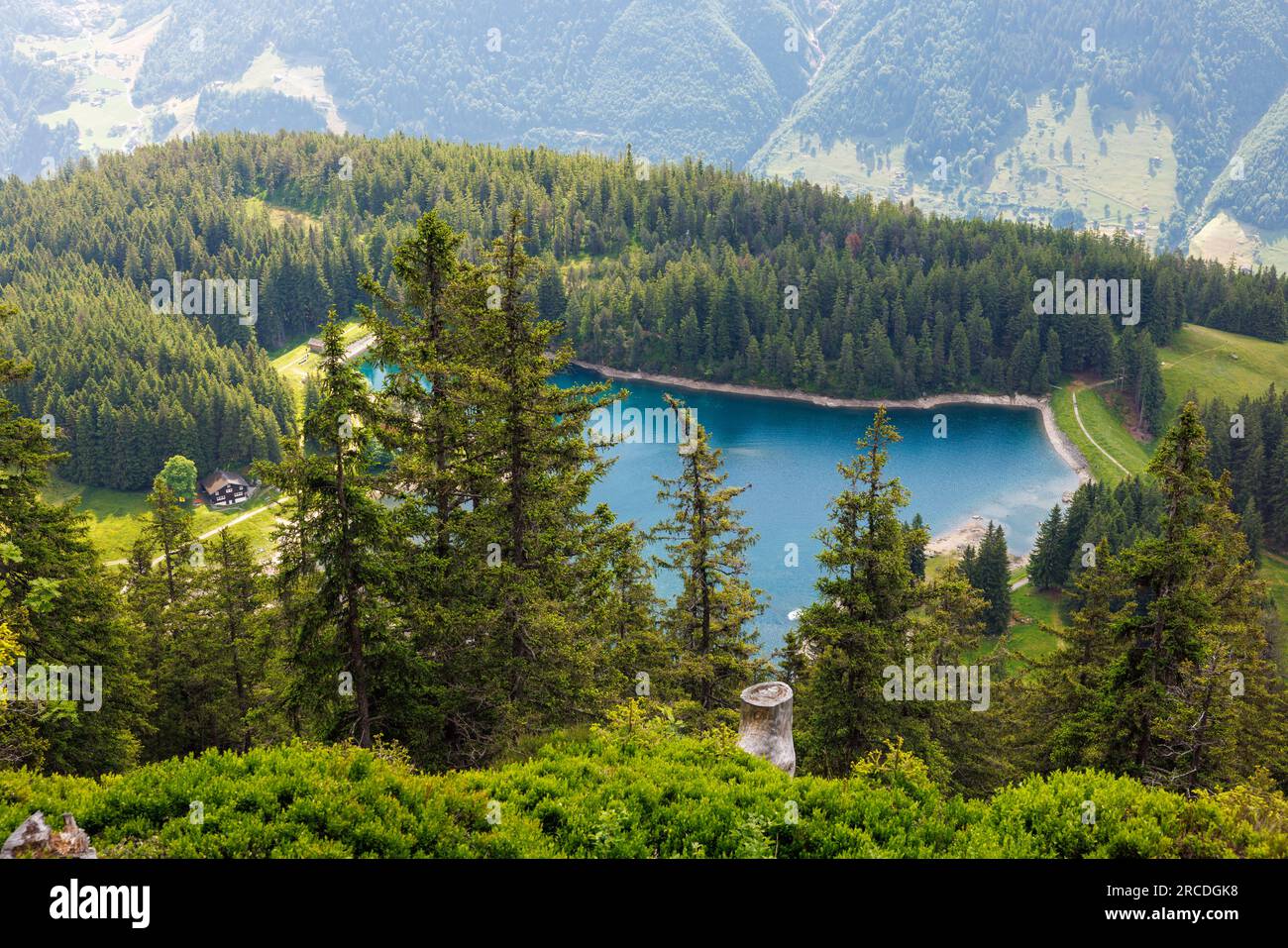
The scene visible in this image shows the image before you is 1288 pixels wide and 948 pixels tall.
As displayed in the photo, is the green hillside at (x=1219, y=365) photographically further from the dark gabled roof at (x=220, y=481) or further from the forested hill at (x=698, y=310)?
the dark gabled roof at (x=220, y=481)

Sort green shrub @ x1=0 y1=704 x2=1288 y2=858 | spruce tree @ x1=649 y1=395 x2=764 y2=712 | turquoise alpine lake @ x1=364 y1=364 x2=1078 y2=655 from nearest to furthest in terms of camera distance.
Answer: green shrub @ x1=0 y1=704 x2=1288 y2=858
spruce tree @ x1=649 y1=395 x2=764 y2=712
turquoise alpine lake @ x1=364 y1=364 x2=1078 y2=655

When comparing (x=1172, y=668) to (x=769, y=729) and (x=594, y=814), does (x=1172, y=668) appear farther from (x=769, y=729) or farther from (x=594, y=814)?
(x=594, y=814)

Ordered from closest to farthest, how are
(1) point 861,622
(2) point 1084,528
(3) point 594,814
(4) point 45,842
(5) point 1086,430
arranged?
(4) point 45,842 → (3) point 594,814 → (1) point 861,622 → (2) point 1084,528 → (5) point 1086,430

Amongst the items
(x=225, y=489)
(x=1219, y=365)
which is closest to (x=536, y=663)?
(x=225, y=489)

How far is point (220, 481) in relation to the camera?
118812mm

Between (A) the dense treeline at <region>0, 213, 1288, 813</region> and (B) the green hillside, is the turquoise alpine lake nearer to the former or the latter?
(B) the green hillside

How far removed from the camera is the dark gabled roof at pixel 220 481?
388ft

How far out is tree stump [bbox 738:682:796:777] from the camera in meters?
22.0

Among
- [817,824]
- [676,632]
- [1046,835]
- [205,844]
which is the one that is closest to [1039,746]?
[676,632]

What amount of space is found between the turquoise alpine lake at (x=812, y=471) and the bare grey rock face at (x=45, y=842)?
7445 cm

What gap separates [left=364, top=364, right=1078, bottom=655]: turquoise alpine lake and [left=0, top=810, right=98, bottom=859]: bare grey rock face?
244ft

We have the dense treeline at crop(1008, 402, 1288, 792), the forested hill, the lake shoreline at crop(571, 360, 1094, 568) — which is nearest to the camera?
the dense treeline at crop(1008, 402, 1288, 792)

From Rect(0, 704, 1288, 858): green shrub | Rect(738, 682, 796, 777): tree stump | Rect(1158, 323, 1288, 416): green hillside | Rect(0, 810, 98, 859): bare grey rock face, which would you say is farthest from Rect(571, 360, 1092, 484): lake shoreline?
Rect(0, 810, 98, 859): bare grey rock face

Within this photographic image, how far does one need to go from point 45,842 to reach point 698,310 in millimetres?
163105
